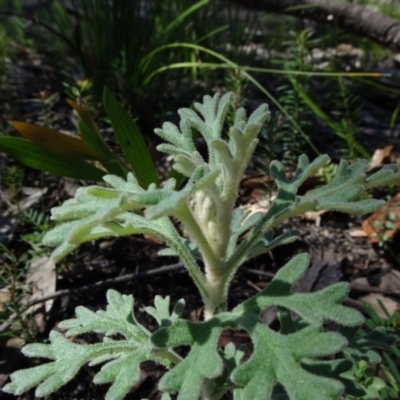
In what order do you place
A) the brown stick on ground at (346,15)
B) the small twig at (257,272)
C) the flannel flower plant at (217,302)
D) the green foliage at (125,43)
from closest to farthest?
the flannel flower plant at (217,302), the small twig at (257,272), the green foliage at (125,43), the brown stick on ground at (346,15)

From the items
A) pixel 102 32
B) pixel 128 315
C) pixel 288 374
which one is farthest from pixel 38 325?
pixel 102 32

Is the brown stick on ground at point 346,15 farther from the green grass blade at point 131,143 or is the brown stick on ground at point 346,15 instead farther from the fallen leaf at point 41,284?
the fallen leaf at point 41,284

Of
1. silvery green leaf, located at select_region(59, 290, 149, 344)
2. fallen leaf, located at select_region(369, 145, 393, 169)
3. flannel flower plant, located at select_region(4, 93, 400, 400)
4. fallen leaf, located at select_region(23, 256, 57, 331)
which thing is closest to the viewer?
flannel flower plant, located at select_region(4, 93, 400, 400)

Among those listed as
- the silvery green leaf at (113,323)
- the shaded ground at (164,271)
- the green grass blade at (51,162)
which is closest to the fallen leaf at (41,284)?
the shaded ground at (164,271)

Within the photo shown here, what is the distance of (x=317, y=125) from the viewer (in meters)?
3.39

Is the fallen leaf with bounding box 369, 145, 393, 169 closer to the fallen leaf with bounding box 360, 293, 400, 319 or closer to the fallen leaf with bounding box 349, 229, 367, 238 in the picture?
the fallen leaf with bounding box 349, 229, 367, 238

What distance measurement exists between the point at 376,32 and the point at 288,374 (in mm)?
2932

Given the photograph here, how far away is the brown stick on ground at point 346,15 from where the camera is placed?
11.3ft

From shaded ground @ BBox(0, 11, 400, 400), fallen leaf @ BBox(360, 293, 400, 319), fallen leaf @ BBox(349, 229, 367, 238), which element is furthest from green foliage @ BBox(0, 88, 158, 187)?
fallen leaf @ BBox(360, 293, 400, 319)

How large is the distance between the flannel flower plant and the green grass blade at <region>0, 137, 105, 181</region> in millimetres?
1112

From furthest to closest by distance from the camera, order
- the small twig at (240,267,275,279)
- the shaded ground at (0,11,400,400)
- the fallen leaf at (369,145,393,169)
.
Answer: the fallen leaf at (369,145,393,169) < the small twig at (240,267,275,279) < the shaded ground at (0,11,400,400)

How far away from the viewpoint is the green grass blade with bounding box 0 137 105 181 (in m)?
2.48

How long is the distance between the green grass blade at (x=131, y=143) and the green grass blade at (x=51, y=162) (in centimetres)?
15

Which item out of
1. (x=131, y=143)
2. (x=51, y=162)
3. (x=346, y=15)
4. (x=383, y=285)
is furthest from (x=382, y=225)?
(x=346, y=15)
